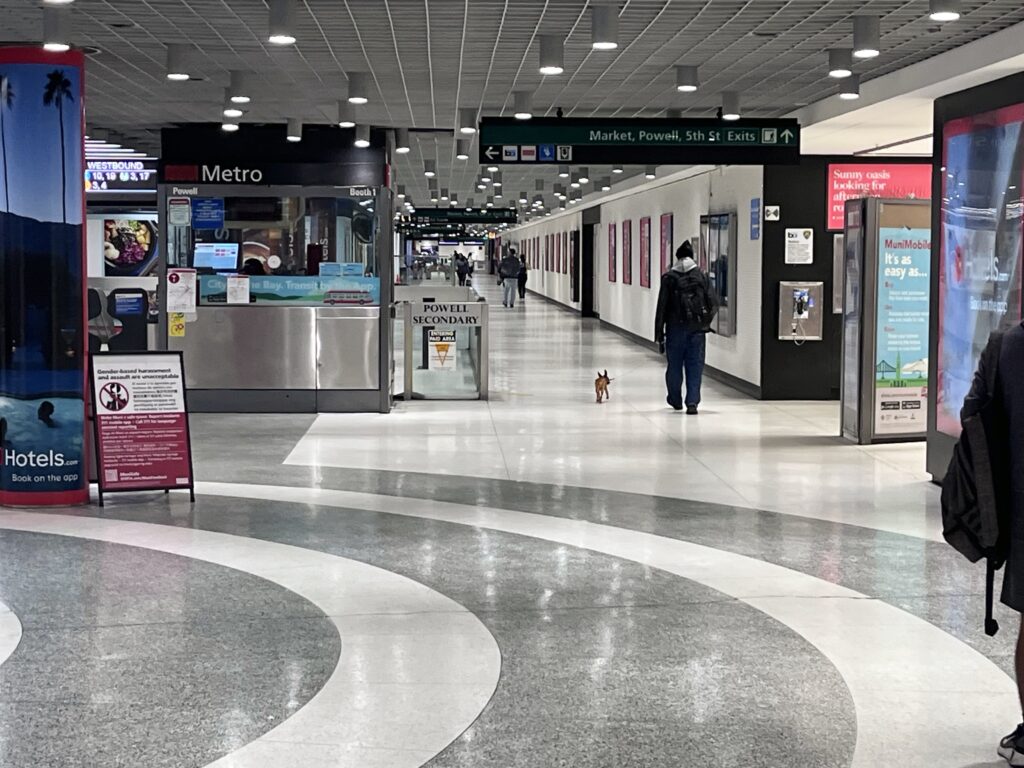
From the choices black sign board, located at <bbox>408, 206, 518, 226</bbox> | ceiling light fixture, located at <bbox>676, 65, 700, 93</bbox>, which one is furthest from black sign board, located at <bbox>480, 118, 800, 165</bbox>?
black sign board, located at <bbox>408, 206, 518, 226</bbox>

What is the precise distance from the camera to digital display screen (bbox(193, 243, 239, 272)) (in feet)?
48.3

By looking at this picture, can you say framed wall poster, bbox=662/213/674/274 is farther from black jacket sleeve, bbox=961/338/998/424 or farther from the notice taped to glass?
black jacket sleeve, bbox=961/338/998/424

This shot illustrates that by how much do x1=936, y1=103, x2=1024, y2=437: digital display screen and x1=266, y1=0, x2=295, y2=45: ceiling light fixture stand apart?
4.61 metres

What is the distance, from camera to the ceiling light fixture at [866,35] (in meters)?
9.08

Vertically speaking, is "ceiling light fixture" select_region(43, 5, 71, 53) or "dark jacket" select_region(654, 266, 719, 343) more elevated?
"ceiling light fixture" select_region(43, 5, 71, 53)

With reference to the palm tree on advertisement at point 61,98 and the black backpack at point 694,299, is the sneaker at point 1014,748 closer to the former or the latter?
the palm tree on advertisement at point 61,98

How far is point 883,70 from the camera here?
11.5m

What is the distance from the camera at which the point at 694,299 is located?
1493cm

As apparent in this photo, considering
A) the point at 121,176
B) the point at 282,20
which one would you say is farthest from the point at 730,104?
the point at 121,176

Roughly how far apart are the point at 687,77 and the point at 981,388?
7.35 meters

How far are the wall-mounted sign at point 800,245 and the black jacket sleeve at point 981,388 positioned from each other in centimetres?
1187

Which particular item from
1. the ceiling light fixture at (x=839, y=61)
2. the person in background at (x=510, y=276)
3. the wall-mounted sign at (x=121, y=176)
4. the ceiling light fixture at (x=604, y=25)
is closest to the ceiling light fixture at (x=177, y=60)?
the ceiling light fixture at (x=604, y=25)

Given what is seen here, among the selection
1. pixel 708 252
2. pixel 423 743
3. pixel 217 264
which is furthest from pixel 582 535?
pixel 708 252

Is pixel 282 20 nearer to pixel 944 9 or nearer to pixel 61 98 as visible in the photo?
pixel 61 98
